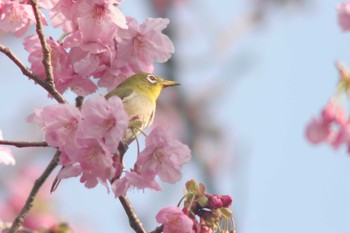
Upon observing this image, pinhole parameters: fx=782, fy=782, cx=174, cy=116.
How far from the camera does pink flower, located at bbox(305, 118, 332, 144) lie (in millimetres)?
4289

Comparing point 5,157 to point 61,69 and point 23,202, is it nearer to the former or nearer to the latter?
point 61,69

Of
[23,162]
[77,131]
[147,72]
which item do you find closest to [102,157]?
[77,131]

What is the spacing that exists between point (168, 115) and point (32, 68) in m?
5.22

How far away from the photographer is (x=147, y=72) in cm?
244

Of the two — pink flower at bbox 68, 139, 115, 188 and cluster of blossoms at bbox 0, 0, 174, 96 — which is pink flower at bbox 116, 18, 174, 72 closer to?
cluster of blossoms at bbox 0, 0, 174, 96

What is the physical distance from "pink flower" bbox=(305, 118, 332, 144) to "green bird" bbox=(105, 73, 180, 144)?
1.93m

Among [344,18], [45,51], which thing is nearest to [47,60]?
[45,51]

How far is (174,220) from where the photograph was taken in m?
2.02

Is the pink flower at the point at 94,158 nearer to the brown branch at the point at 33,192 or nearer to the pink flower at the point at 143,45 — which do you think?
the brown branch at the point at 33,192

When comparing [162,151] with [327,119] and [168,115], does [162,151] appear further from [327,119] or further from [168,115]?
[168,115]

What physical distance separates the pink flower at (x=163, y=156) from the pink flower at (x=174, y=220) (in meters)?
0.08

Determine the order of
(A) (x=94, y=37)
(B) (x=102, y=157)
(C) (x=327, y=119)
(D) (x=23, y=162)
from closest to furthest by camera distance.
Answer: (B) (x=102, y=157) < (A) (x=94, y=37) < (C) (x=327, y=119) < (D) (x=23, y=162)

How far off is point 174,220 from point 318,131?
2433 millimetres

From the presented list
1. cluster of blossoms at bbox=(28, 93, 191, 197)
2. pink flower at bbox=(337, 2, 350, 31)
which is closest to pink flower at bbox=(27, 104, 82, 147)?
cluster of blossoms at bbox=(28, 93, 191, 197)
